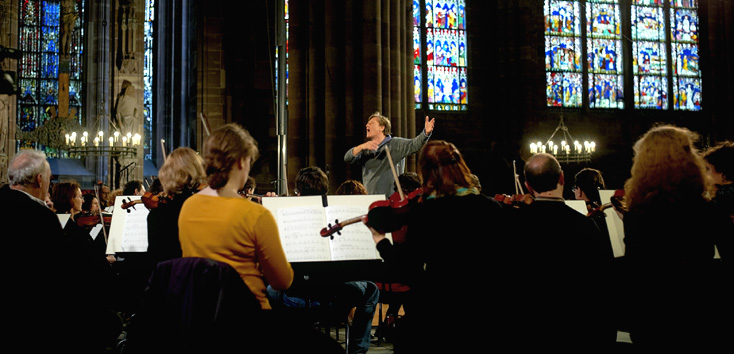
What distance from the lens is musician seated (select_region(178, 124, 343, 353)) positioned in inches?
87.4

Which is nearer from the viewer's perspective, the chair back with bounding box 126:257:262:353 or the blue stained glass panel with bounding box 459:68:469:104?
the chair back with bounding box 126:257:262:353

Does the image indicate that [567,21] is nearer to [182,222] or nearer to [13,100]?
[13,100]

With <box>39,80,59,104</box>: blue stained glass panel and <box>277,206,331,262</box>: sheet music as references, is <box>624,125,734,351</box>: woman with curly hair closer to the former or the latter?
A: <box>277,206,331,262</box>: sheet music

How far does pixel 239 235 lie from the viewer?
7.27ft

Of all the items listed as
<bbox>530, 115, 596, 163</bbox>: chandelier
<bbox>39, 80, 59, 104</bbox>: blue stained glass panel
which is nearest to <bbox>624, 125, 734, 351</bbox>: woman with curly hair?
<bbox>530, 115, 596, 163</bbox>: chandelier

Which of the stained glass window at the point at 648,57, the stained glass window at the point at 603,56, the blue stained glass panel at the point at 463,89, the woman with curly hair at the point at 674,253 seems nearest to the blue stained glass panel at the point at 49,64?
the blue stained glass panel at the point at 463,89

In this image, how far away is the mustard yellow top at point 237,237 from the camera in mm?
2223

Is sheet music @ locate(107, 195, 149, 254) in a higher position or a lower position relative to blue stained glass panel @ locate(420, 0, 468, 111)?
lower

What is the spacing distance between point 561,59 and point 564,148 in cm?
310

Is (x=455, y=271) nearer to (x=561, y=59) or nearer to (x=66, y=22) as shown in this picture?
(x=66, y=22)

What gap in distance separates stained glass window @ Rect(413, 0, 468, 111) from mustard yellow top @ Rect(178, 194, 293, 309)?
14.5 metres

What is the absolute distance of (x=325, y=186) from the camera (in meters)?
4.59

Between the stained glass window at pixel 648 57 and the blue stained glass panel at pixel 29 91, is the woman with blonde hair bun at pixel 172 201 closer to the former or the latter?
the blue stained glass panel at pixel 29 91

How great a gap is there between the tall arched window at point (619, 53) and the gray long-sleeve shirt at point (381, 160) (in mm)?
13236
